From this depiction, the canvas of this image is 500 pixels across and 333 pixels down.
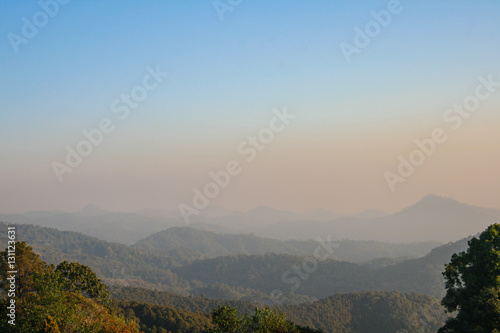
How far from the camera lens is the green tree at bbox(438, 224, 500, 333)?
100ft

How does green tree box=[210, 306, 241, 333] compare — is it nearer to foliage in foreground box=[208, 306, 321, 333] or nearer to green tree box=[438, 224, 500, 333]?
foliage in foreground box=[208, 306, 321, 333]

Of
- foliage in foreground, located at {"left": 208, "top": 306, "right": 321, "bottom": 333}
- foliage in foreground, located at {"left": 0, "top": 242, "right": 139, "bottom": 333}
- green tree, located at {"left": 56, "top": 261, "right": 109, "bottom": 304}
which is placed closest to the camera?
foliage in foreground, located at {"left": 0, "top": 242, "right": 139, "bottom": 333}

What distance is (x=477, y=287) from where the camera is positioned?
1315 inches

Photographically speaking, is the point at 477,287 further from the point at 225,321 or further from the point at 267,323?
the point at 225,321

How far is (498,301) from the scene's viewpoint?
29844 millimetres

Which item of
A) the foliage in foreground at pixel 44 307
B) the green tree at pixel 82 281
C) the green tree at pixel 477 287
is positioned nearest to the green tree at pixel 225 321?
the foliage in foreground at pixel 44 307

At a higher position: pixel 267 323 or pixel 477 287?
pixel 477 287

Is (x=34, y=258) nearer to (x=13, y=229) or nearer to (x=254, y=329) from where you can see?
(x=13, y=229)

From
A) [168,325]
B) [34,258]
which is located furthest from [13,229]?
[168,325]

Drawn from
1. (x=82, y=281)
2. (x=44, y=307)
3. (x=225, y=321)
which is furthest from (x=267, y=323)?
(x=82, y=281)

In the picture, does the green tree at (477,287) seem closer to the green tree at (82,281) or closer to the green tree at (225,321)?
the green tree at (225,321)

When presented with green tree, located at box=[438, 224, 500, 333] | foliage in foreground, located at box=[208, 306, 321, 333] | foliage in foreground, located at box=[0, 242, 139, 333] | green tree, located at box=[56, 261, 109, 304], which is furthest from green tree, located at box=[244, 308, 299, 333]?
green tree, located at box=[56, 261, 109, 304]

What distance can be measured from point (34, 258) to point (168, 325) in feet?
250

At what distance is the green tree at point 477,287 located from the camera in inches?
1201
